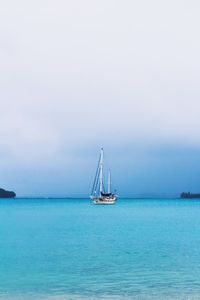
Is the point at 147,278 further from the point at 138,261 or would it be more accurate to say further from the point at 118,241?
the point at 118,241

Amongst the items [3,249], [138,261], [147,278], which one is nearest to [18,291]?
[147,278]

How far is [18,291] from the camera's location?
92.0ft

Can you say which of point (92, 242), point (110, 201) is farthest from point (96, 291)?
point (110, 201)

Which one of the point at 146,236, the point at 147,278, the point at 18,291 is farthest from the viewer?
the point at 146,236

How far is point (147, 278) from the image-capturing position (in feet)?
105

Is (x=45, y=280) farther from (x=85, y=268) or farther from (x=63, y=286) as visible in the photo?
(x=85, y=268)

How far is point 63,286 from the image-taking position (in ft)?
97.9

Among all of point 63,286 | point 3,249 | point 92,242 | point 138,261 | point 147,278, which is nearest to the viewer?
point 63,286

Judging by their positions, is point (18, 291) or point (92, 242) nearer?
point (18, 291)

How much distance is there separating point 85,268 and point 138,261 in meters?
5.02

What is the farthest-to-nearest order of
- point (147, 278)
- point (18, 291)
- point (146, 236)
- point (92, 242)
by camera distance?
point (146, 236) < point (92, 242) < point (147, 278) < point (18, 291)

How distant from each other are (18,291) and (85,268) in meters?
8.83

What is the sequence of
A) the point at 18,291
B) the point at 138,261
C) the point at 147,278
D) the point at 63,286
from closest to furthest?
the point at 18,291 < the point at 63,286 < the point at 147,278 < the point at 138,261

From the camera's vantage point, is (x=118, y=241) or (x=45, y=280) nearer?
(x=45, y=280)
